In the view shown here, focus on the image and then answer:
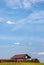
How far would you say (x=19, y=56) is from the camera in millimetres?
55562

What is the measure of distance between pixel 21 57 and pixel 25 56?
2.06 m

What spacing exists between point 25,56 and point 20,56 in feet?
4.93

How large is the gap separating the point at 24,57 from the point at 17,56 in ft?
7.42

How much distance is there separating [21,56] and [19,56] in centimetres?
68

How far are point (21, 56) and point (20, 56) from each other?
0.36 meters

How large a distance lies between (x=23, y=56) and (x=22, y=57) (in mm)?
572

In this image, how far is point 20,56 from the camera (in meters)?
55.4

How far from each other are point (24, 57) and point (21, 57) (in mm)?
991

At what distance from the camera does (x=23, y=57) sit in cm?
5481

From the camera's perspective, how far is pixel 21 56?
55.1 meters

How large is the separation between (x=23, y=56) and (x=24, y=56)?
320mm

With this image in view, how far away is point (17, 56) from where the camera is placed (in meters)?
56.3

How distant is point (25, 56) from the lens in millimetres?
56125

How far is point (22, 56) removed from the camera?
5528 cm
